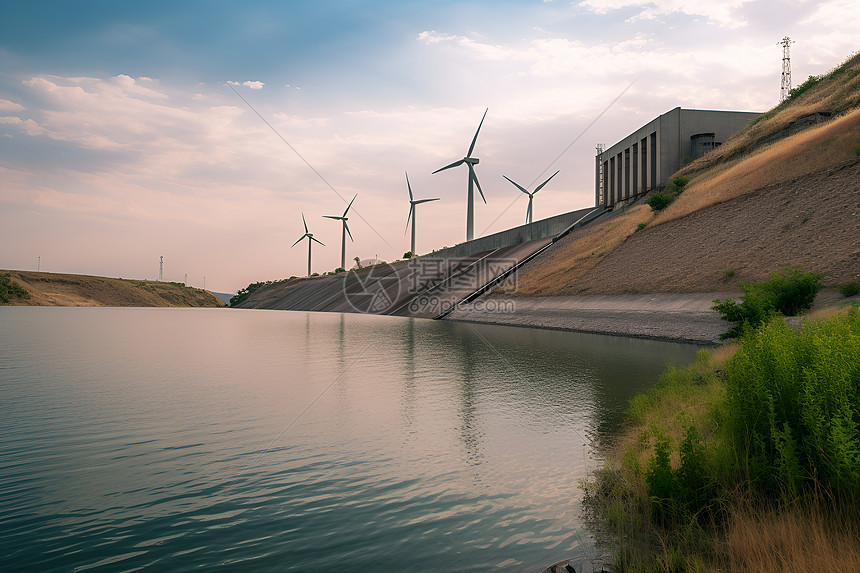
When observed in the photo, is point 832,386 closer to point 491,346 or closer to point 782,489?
point 782,489

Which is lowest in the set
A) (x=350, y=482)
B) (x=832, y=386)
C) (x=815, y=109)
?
(x=350, y=482)

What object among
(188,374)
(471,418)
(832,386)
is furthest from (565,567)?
(188,374)

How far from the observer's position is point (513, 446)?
437 inches

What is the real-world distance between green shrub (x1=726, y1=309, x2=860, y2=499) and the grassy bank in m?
0.01

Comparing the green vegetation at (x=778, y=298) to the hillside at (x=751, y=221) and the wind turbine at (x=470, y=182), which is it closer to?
the hillside at (x=751, y=221)

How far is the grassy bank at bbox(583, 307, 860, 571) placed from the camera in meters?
5.36

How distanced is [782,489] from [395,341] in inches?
1280

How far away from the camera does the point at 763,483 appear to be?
670 cm

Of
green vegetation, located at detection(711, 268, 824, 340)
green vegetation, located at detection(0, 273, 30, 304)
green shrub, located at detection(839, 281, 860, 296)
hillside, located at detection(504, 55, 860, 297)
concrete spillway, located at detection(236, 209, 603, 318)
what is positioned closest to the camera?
green vegetation, located at detection(711, 268, 824, 340)

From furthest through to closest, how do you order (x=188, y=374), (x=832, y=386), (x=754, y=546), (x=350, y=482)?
(x=188, y=374)
(x=350, y=482)
(x=832, y=386)
(x=754, y=546)

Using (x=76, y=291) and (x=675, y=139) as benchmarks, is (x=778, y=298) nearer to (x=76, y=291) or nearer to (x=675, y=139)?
(x=675, y=139)

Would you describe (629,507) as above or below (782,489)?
below

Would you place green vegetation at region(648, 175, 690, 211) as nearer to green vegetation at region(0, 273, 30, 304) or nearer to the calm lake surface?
the calm lake surface

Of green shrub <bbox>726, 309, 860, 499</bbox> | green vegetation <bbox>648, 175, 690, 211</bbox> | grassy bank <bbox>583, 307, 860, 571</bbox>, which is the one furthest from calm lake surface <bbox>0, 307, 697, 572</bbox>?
Answer: green vegetation <bbox>648, 175, 690, 211</bbox>
